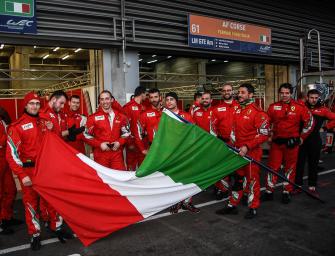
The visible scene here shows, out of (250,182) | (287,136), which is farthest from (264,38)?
(250,182)

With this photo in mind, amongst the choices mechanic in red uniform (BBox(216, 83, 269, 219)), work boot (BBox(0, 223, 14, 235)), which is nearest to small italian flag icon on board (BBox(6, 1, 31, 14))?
work boot (BBox(0, 223, 14, 235))

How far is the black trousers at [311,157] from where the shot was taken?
6348 millimetres

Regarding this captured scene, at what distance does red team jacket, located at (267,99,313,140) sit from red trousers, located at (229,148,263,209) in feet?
3.14

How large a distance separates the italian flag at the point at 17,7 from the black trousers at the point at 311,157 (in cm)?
599

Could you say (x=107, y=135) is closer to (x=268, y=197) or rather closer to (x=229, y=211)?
(x=229, y=211)

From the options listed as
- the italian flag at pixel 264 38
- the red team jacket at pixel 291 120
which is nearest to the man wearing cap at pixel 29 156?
the red team jacket at pixel 291 120

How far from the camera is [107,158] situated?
519 centimetres

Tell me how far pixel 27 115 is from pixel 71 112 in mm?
2291

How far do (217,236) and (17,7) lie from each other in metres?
5.49

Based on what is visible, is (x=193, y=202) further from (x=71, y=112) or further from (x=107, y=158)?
(x=71, y=112)

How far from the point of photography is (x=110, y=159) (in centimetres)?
521

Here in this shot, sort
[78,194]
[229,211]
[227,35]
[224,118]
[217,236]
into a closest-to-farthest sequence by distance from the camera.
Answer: [78,194] < [217,236] < [229,211] < [224,118] < [227,35]

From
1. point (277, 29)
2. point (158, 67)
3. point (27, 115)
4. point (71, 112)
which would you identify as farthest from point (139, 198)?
point (158, 67)

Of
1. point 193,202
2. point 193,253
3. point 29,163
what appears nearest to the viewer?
point 193,253
